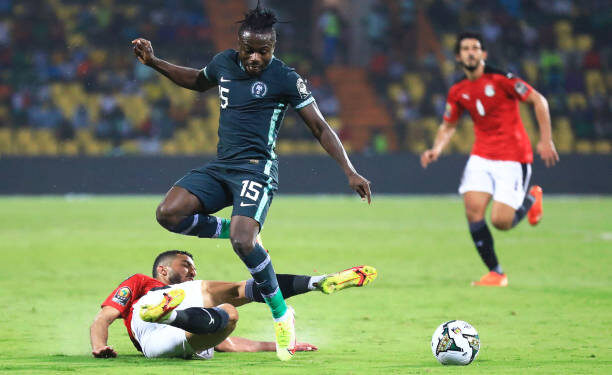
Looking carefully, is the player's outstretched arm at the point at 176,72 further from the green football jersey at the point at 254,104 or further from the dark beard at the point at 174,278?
the dark beard at the point at 174,278

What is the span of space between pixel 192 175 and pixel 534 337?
2.55 meters

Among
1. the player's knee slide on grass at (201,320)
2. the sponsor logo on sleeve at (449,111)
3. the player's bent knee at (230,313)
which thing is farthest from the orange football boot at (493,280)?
Answer: the player's knee slide on grass at (201,320)

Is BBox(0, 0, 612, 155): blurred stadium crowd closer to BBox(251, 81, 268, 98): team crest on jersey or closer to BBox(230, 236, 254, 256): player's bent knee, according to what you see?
BBox(251, 81, 268, 98): team crest on jersey

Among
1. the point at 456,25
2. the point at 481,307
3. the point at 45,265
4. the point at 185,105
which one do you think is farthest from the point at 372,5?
the point at 481,307

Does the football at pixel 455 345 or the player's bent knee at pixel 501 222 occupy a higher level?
the football at pixel 455 345

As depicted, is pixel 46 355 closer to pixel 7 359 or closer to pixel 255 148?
pixel 7 359

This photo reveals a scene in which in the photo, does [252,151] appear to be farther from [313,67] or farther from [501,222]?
[313,67]

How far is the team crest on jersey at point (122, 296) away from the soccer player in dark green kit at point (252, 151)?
1.68 feet

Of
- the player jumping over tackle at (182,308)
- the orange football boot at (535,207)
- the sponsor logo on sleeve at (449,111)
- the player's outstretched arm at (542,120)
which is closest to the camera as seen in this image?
the player jumping over tackle at (182,308)

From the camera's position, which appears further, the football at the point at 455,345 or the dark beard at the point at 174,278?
the dark beard at the point at 174,278

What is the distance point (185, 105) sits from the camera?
25797mm

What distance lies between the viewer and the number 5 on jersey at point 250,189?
237 inches

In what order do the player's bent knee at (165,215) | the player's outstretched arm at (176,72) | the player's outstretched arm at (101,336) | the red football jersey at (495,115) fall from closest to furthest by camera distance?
the player's outstretched arm at (101,336) < the player's bent knee at (165,215) < the player's outstretched arm at (176,72) < the red football jersey at (495,115)

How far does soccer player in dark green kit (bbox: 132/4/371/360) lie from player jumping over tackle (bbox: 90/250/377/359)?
0.81 feet
